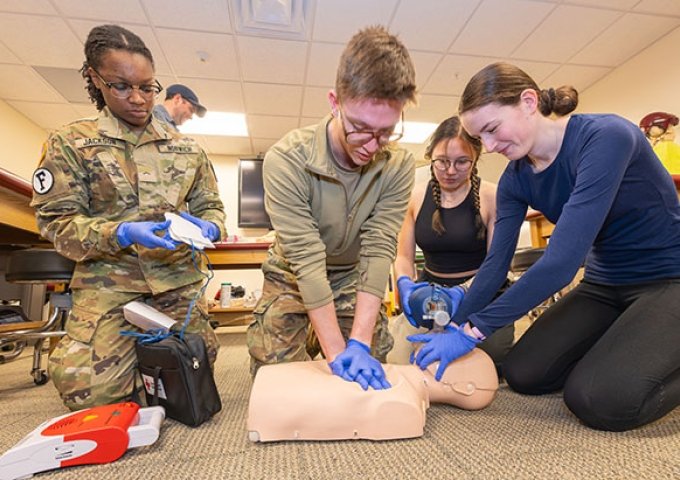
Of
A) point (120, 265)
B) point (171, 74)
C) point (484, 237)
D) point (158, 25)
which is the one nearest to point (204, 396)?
point (120, 265)

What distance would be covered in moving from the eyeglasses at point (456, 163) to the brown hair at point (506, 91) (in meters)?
0.33

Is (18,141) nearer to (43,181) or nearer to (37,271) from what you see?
(37,271)

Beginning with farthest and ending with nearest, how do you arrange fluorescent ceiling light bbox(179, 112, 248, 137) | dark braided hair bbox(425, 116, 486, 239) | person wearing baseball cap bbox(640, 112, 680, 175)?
fluorescent ceiling light bbox(179, 112, 248, 137)
person wearing baseball cap bbox(640, 112, 680, 175)
dark braided hair bbox(425, 116, 486, 239)

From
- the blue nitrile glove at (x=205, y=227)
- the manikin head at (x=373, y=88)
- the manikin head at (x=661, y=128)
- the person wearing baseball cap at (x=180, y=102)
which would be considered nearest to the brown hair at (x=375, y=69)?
the manikin head at (x=373, y=88)

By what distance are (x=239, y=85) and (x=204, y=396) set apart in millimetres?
3055

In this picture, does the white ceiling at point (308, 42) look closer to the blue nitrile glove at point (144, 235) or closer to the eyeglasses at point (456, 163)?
the eyeglasses at point (456, 163)

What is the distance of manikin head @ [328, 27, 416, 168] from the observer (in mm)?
816

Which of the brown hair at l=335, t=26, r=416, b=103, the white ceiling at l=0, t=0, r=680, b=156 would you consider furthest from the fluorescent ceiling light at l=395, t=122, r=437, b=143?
the brown hair at l=335, t=26, r=416, b=103

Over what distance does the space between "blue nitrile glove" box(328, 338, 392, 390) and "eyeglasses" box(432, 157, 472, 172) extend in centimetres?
73

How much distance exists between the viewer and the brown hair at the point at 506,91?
3.06ft

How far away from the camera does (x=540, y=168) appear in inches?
40.8

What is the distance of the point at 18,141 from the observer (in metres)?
3.78

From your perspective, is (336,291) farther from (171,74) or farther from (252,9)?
(171,74)

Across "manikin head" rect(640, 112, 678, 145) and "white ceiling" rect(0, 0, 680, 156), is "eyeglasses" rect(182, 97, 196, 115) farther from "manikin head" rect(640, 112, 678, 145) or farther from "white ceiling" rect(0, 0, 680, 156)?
"manikin head" rect(640, 112, 678, 145)
